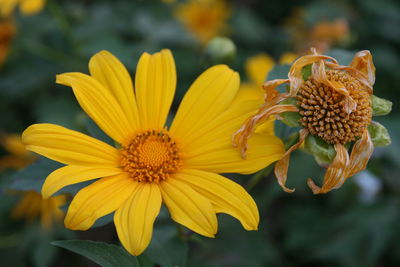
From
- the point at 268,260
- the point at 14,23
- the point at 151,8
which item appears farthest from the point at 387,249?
the point at 14,23

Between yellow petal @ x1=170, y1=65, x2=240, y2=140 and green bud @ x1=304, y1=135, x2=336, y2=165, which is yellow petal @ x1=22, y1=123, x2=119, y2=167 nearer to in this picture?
yellow petal @ x1=170, y1=65, x2=240, y2=140

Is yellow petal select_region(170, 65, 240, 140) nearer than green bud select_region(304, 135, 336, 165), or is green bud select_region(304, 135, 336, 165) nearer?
green bud select_region(304, 135, 336, 165)

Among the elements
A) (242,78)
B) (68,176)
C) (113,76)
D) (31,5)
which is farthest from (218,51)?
(242,78)

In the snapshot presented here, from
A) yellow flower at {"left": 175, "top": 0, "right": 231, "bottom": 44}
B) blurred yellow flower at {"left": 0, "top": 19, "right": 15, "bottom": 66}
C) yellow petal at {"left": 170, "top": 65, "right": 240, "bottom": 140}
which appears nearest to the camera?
yellow petal at {"left": 170, "top": 65, "right": 240, "bottom": 140}

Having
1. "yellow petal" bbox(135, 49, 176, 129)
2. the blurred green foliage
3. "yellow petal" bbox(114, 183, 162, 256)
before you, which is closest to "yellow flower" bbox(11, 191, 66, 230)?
the blurred green foliage

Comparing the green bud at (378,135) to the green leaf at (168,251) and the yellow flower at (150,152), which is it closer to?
the yellow flower at (150,152)

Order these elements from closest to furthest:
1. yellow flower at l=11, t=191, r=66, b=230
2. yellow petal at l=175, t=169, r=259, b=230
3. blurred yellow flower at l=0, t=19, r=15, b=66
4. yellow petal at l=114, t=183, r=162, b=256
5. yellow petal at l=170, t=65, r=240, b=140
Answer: yellow petal at l=114, t=183, r=162, b=256 < yellow petal at l=175, t=169, r=259, b=230 < yellow petal at l=170, t=65, r=240, b=140 < yellow flower at l=11, t=191, r=66, b=230 < blurred yellow flower at l=0, t=19, r=15, b=66

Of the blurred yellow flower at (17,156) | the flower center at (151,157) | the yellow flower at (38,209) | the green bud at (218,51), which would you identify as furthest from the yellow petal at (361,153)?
the blurred yellow flower at (17,156)
